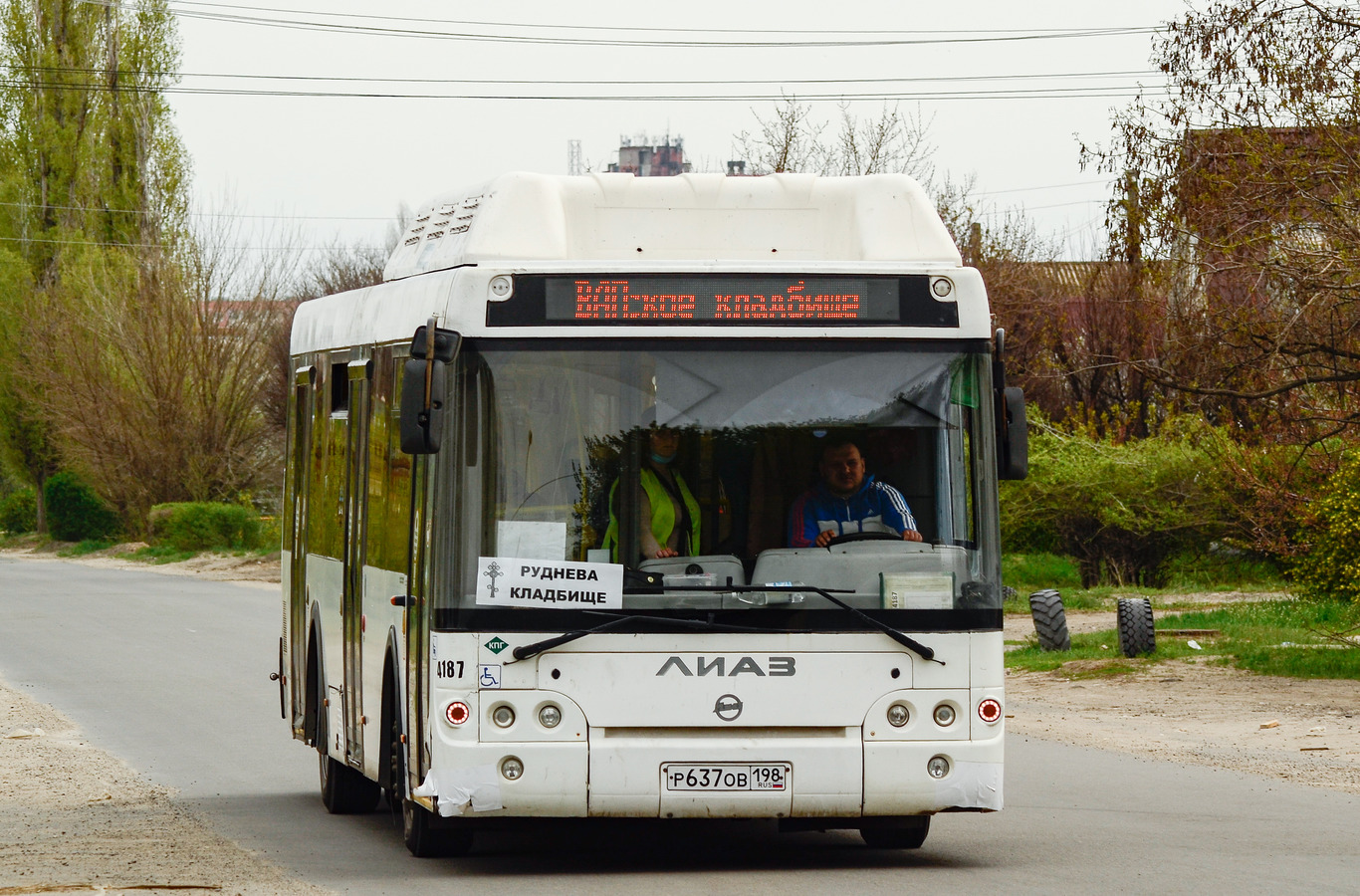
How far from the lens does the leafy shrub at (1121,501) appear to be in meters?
33.8

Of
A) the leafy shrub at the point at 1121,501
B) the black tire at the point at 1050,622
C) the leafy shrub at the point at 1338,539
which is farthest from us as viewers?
the leafy shrub at the point at 1121,501

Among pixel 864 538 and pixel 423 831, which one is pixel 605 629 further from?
pixel 423 831

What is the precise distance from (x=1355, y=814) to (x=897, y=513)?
433 centimetres

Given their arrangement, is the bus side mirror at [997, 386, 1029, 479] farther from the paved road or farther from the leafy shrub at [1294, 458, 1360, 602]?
the leafy shrub at [1294, 458, 1360, 602]

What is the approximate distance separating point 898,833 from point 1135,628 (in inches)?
503

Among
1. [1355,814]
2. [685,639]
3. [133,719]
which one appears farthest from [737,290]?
[133,719]

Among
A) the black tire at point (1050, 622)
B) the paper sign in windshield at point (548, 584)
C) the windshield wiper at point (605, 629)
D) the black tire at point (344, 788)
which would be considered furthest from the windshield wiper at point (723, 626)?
the black tire at point (1050, 622)

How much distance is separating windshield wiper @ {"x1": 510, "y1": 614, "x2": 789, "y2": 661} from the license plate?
564mm

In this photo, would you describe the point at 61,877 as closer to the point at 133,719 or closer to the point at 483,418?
the point at 483,418

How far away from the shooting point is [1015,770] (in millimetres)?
13930

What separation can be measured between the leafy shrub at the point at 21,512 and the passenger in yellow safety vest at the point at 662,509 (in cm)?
6107

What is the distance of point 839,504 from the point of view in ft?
28.5

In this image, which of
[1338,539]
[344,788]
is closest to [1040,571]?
[1338,539]

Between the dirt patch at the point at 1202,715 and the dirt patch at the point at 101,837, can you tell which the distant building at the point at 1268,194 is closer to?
the dirt patch at the point at 1202,715
